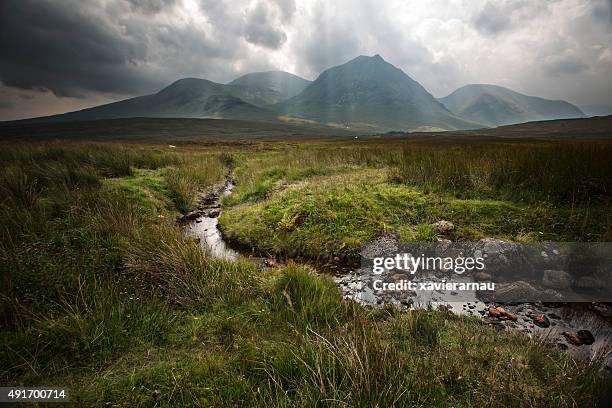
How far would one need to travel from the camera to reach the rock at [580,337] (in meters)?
3.40

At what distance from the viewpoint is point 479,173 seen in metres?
9.14

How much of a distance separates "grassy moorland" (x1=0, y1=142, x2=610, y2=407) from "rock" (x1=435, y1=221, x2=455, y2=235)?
21 cm

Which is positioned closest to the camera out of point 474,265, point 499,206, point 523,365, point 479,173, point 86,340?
point 523,365

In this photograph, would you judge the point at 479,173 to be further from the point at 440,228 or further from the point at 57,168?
the point at 57,168

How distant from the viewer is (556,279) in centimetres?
461

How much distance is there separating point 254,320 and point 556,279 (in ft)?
16.7

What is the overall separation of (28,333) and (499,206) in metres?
9.11

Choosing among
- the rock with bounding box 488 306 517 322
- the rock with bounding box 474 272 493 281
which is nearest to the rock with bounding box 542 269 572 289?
the rock with bounding box 474 272 493 281

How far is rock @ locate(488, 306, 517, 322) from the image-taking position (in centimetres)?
391

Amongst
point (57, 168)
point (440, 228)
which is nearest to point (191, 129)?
point (57, 168)

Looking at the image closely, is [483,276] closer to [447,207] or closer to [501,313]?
[501,313]

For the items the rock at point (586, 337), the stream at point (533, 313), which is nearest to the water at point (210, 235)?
the stream at point (533, 313)

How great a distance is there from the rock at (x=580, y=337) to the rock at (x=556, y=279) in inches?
44.7

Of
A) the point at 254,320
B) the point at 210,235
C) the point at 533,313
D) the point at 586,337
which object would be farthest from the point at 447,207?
the point at 210,235
